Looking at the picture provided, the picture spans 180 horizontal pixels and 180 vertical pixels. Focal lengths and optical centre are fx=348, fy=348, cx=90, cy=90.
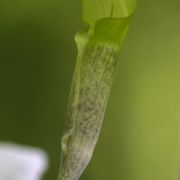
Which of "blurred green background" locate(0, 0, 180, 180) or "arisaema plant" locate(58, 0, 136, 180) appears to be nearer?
"arisaema plant" locate(58, 0, 136, 180)

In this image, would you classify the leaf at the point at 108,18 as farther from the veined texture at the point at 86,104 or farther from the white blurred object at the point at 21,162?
the white blurred object at the point at 21,162

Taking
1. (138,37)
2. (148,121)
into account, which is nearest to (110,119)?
(148,121)

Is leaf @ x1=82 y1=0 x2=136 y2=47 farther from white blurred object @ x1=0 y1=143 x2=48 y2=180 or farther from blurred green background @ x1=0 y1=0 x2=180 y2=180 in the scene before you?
white blurred object @ x1=0 y1=143 x2=48 y2=180

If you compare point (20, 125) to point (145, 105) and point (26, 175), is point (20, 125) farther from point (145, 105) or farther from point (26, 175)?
point (145, 105)

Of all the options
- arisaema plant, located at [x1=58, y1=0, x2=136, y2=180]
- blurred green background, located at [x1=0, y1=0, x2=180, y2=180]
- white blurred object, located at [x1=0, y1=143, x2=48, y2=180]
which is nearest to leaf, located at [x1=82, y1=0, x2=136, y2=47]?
arisaema plant, located at [x1=58, y1=0, x2=136, y2=180]

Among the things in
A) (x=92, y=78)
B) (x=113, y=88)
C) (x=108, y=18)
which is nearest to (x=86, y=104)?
(x=92, y=78)

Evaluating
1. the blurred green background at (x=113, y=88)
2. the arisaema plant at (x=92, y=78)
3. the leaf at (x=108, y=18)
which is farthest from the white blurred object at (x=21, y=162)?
the leaf at (x=108, y=18)
